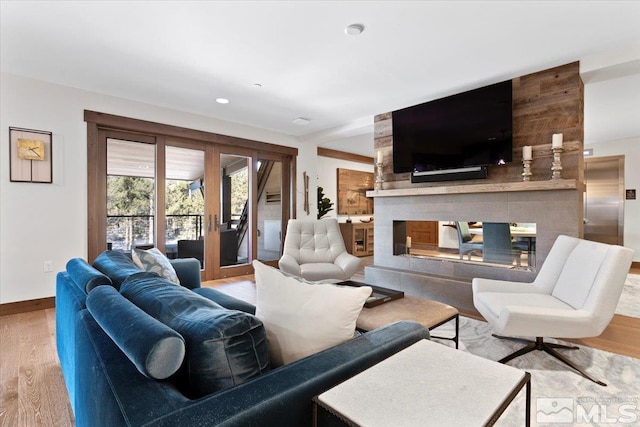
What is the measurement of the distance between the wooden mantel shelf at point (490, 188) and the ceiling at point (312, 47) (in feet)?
3.52

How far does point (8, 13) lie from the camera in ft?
7.41

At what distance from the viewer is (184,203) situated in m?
4.69

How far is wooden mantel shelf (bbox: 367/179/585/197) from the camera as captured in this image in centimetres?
290

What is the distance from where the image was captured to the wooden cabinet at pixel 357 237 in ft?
23.0

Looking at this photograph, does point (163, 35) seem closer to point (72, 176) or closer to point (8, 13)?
point (8, 13)

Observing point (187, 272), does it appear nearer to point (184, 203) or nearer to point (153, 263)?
point (153, 263)

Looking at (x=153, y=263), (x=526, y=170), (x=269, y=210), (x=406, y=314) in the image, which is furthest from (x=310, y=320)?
(x=269, y=210)

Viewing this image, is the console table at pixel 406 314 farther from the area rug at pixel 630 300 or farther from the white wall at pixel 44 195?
the white wall at pixel 44 195

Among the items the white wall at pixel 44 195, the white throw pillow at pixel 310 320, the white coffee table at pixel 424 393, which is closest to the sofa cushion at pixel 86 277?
the white throw pillow at pixel 310 320

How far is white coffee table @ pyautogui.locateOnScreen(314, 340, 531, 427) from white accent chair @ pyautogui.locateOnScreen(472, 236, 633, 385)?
1325 mm

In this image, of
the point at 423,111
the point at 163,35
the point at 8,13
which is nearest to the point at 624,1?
the point at 423,111

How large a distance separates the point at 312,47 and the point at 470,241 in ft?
8.97

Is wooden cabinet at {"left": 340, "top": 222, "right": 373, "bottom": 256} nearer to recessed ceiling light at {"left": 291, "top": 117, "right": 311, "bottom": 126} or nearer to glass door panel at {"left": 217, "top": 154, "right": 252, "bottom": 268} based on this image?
glass door panel at {"left": 217, "top": 154, "right": 252, "bottom": 268}

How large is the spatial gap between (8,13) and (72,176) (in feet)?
5.83
